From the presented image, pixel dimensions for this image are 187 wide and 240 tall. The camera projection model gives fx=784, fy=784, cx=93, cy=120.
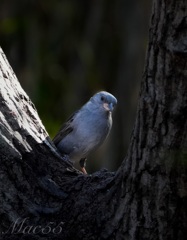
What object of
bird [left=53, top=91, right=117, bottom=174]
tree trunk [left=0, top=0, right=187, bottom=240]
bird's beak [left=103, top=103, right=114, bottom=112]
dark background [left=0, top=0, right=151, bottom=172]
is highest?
dark background [left=0, top=0, right=151, bottom=172]

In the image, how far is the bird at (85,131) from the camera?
674 centimetres

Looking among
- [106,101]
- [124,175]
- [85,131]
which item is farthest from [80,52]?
[124,175]

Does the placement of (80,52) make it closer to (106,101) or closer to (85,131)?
(106,101)

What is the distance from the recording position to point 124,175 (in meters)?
4.16

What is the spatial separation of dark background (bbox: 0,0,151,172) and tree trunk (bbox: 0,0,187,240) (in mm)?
7295

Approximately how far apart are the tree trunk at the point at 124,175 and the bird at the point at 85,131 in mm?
1624

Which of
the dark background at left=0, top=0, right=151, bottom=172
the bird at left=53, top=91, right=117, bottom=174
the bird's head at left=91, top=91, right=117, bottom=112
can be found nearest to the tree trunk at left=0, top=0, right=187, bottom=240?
the bird at left=53, top=91, right=117, bottom=174

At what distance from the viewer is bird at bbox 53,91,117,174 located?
6.74m

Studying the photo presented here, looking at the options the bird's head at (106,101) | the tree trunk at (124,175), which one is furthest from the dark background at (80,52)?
the tree trunk at (124,175)

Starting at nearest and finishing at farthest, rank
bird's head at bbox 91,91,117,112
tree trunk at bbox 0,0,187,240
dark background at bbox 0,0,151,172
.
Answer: tree trunk at bbox 0,0,187,240 → bird's head at bbox 91,91,117,112 → dark background at bbox 0,0,151,172

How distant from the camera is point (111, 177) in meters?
4.63

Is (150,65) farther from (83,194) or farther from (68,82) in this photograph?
(68,82)

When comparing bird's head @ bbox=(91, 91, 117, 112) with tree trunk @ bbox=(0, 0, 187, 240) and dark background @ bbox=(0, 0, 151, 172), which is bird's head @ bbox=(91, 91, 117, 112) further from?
dark background @ bbox=(0, 0, 151, 172)

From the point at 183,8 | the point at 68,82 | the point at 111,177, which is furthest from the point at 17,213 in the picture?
the point at 68,82
